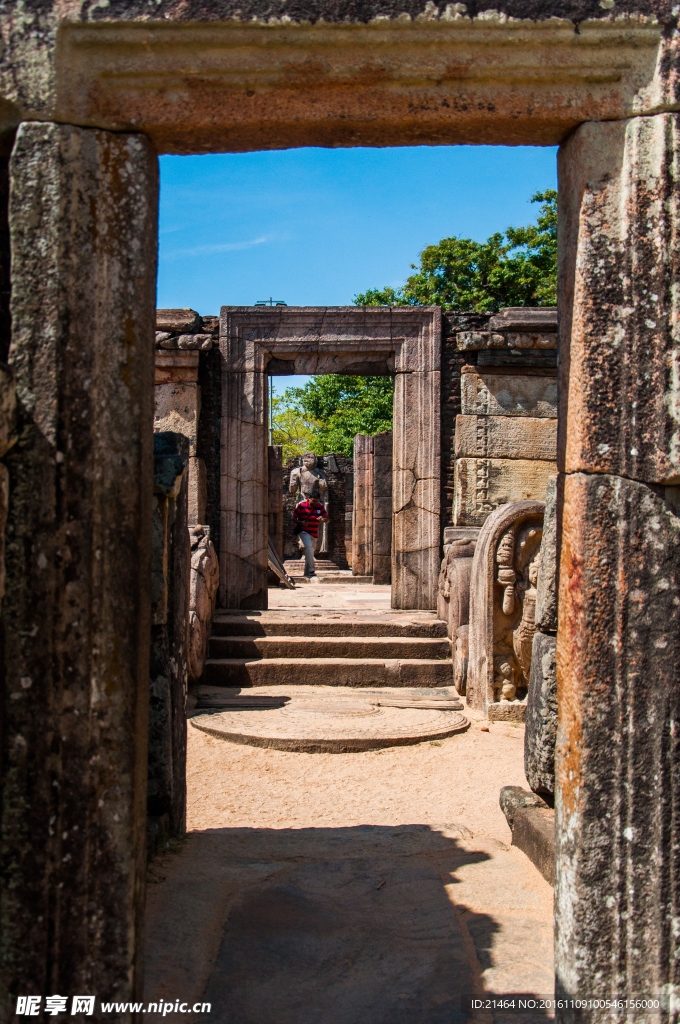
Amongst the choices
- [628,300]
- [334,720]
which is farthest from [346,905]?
[334,720]

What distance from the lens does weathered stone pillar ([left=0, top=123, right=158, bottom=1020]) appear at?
1795mm

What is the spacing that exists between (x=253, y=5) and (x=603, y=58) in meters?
Result: 0.85

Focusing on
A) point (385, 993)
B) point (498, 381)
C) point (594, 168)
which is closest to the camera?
point (594, 168)

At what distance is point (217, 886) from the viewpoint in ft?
9.48

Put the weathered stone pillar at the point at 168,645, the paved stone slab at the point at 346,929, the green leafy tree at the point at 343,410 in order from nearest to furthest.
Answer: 1. the paved stone slab at the point at 346,929
2. the weathered stone pillar at the point at 168,645
3. the green leafy tree at the point at 343,410

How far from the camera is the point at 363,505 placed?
1677 centimetres

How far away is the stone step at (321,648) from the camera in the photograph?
715 centimetres

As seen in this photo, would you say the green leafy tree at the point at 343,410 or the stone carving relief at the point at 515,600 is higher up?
the green leafy tree at the point at 343,410

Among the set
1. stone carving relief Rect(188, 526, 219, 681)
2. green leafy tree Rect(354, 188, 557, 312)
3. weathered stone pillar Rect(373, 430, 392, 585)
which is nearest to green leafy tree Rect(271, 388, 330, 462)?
green leafy tree Rect(354, 188, 557, 312)

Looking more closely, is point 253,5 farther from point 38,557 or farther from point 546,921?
point 546,921

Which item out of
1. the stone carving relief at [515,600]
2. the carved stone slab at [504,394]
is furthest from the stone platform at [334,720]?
the carved stone slab at [504,394]

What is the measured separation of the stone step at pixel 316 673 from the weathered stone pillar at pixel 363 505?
9.26m

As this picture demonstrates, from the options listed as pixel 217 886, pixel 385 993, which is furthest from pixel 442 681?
pixel 385 993

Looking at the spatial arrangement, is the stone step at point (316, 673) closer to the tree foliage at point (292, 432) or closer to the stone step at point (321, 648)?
the stone step at point (321, 648)
